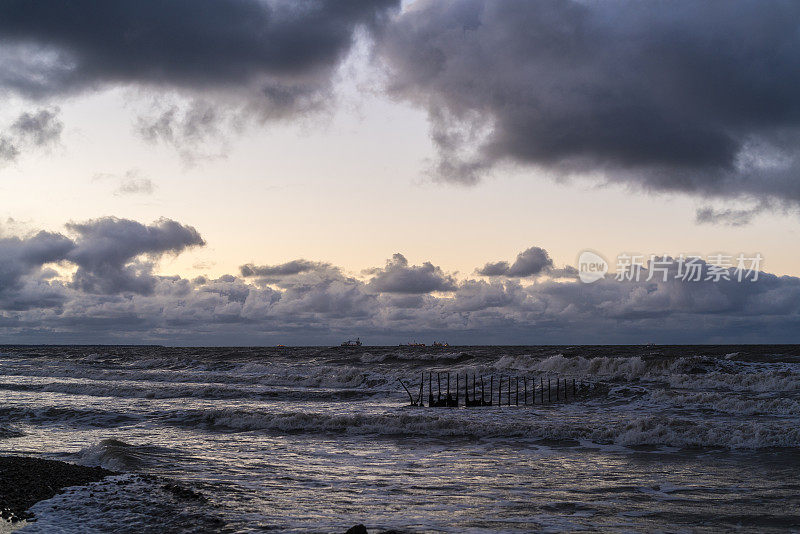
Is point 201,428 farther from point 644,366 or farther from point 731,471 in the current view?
point 644,366

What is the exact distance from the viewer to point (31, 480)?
1428 centimetres

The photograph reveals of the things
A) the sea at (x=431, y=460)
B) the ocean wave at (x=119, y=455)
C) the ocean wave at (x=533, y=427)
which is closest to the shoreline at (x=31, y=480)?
the sea at (x=431, y=460)

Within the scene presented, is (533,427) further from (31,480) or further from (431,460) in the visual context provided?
(31,480)

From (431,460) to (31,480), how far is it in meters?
11.4

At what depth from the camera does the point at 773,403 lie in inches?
1086

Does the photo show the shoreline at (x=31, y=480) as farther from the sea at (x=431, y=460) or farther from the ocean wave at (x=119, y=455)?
the ocean wave at (x=119, y=455)

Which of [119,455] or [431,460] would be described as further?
[431,460]

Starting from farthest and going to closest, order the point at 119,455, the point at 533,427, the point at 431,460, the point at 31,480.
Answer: the point at 533,427 < the point at 431,460 < the point at 119,455 < the point at 31,480

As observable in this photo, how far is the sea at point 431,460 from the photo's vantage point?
11625 millimetres

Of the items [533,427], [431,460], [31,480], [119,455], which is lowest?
[533,427]

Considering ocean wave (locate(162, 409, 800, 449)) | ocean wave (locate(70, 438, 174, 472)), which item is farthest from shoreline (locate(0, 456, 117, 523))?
ocean wave (locate(162, 409, 800, 449))

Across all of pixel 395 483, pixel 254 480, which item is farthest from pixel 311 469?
pixel 395 483

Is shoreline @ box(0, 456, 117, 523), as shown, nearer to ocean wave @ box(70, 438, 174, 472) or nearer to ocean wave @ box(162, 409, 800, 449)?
ocean wave @ box(70, 438, 174, 472)

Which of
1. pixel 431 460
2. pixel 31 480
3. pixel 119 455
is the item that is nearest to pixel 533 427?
pixel 431 460
